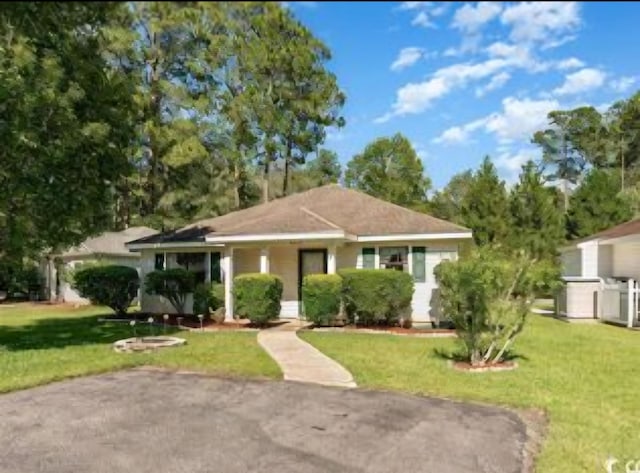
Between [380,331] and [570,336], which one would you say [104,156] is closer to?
[380,331]

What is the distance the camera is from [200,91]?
42469 mm

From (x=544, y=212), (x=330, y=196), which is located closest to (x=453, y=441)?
(x=330, y=196)

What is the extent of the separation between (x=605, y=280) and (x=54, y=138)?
18732 mm

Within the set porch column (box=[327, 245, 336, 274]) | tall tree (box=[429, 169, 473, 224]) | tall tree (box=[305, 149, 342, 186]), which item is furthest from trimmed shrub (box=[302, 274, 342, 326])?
tall tree (box=[305, 149, 342, 186])

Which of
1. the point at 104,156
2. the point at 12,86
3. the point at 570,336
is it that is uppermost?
the point at 12,86

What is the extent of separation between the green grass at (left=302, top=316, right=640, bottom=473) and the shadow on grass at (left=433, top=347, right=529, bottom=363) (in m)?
0.10

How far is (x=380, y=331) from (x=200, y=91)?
98.8 feet

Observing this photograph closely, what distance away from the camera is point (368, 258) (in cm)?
1934

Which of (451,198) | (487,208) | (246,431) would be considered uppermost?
(451,198)

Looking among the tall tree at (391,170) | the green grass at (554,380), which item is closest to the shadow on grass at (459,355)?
the green grass at (554,380)

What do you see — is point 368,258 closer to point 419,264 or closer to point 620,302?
point 419,264

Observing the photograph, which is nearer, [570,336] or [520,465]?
[520,465]

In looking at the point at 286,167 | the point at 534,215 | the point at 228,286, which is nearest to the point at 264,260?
the point at 228,286

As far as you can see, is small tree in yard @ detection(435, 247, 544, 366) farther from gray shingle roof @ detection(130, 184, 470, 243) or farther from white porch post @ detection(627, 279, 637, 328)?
white porch post @ detection(627, 279, 637, 328)
